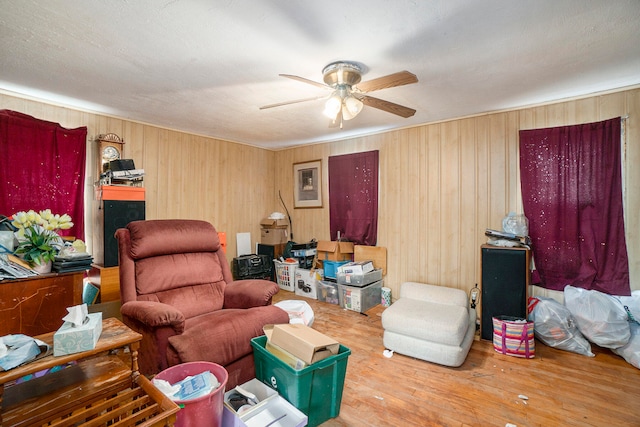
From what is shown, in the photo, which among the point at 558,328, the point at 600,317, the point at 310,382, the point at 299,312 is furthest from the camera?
A: the point at 299,312

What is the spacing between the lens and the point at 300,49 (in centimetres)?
190

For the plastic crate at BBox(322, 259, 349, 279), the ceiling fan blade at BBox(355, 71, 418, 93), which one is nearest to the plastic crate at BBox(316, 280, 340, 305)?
the plastic crate at BBox(322, 259, 349, 279)

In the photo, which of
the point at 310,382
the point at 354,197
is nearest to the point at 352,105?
the point at 310,382

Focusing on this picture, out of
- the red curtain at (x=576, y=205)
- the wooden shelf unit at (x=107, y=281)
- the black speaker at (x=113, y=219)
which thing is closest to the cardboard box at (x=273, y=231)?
the black speaker at (x=113, y=219)

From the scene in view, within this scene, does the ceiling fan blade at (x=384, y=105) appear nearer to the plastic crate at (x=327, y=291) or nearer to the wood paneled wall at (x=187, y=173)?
the plastic crate at (x=327, y=291)

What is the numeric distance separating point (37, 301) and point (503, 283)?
3.55m

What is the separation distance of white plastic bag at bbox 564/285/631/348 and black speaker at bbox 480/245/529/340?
436 millimetres

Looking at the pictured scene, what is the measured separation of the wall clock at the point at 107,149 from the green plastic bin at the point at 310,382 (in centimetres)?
262

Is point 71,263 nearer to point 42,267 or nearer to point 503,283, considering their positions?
point 42,267

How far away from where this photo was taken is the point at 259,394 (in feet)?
5.43

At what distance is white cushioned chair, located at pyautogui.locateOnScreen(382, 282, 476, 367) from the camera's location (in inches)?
88.4

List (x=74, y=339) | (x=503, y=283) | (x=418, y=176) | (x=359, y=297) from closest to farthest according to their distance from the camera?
(x=74, y=339) < (x=503, y=283) < (x=359, y=297) < (x=418, y=176)

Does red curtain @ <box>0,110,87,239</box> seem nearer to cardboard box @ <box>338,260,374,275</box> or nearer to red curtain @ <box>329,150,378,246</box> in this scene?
cardboard box @ <box>338,260,374,275</box>

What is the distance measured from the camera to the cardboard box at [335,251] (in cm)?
401
